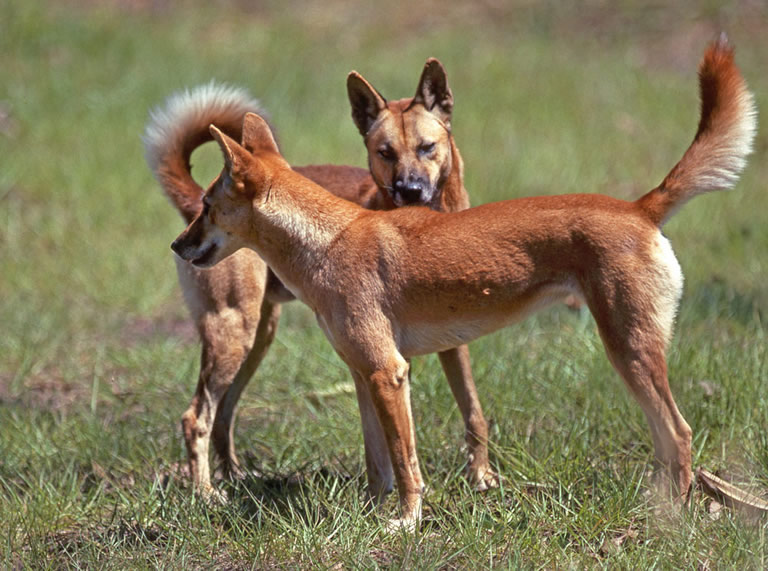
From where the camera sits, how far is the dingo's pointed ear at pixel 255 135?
4.18 m

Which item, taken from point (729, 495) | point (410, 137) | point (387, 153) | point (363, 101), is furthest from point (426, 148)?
point (729, 495)

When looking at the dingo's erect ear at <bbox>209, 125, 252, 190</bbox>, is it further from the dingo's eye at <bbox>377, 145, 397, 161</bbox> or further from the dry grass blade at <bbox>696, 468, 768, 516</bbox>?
the dry grass blade at <bbox>696, 468, 768, 516</bbox>

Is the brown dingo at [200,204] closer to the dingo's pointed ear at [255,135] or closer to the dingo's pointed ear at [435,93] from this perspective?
the dingo's pointed ear at [435,93]

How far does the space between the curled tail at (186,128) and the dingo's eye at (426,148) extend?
33.0 inches

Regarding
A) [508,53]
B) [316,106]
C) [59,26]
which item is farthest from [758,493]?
[59,26]

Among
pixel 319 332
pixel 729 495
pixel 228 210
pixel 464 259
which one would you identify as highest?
pixel 228 210

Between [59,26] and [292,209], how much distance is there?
367 inches

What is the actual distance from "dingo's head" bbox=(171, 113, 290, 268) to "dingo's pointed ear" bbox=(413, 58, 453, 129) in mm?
1251

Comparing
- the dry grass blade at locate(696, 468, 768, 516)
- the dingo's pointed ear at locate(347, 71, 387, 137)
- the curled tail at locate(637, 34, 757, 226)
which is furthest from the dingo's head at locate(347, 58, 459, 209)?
the dry grass blade at locate(696, 468, 768, 516)

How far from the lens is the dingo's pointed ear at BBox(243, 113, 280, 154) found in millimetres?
4184

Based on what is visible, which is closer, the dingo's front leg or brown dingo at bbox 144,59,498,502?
the dingo's front leg

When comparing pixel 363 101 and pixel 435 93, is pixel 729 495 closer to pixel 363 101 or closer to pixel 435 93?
pixel 435 93

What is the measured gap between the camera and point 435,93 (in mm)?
5125

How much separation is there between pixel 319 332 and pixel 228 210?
2.64 meters
